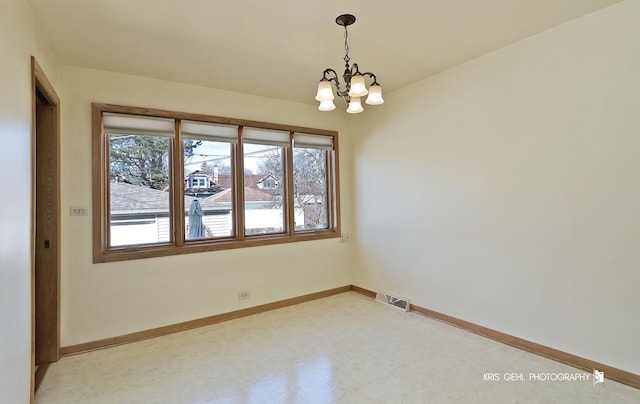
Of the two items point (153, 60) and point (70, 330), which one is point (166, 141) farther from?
point (70, 330)

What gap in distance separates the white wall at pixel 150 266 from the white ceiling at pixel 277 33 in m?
0.22

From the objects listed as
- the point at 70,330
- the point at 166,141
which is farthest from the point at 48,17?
the point at 70,330

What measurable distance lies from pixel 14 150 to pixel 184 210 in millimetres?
1879

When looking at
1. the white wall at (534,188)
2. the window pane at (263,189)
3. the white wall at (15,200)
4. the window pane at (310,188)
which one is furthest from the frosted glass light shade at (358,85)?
the window pane at (310,188)

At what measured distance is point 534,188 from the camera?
9.25 feet

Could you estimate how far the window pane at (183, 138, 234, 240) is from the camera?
3.71m

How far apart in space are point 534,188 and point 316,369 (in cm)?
239

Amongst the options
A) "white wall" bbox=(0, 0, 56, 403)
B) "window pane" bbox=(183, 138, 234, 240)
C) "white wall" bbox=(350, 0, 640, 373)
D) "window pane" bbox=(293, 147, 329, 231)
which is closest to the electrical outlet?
"window pane" bbox=(183, 138, 234, 240)

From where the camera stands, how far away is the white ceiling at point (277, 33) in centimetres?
229

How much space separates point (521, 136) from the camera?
289 centimetres

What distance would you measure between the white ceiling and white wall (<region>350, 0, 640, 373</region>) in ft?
1.00

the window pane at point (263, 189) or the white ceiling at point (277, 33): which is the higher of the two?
the white ceiling at point (277, 33)

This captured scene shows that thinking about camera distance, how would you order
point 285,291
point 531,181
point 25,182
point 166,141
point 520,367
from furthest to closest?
point 285,291, point 166,141, point 531,181, point 520,367, point 25,182

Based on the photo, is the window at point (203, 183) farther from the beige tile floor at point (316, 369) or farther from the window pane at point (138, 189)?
the beige tile floor at point (316, 369)
